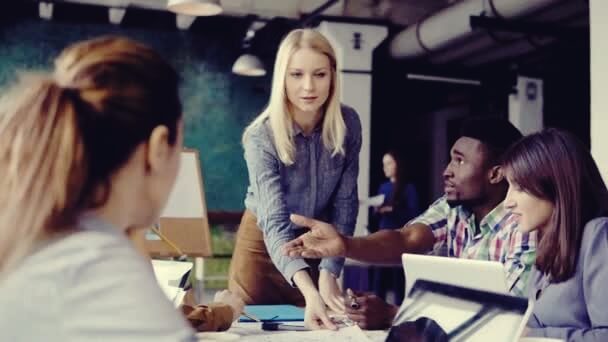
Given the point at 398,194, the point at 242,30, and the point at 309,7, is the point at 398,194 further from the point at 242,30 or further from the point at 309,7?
the point at 242,30

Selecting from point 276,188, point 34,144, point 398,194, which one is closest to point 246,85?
point 398,194

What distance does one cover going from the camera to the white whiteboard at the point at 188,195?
4.11 metres

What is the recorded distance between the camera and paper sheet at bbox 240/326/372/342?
63.9 inches

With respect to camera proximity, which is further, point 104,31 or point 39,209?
point 104,31

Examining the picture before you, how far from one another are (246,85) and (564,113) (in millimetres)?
4275

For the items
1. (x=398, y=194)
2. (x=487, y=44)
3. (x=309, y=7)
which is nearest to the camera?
(x=398, y=194)

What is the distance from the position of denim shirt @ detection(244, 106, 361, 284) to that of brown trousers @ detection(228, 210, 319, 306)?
4.6 inches

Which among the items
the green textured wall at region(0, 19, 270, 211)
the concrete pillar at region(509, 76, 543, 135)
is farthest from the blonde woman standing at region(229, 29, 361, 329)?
the concrete pillar at region(509, 76, 543, 135)

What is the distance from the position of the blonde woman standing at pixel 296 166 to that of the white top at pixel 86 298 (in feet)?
4.37

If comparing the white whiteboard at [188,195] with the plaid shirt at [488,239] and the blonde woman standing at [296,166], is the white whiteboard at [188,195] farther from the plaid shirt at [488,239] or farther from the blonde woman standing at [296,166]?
the plaid shirt at [488,239]

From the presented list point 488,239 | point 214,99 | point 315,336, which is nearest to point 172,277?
point 315,336

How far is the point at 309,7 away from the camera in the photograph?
8250mm

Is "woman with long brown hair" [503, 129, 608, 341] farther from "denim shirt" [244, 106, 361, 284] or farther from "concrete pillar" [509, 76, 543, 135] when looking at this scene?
"concrete pillar" [509, 76, 543, 135]

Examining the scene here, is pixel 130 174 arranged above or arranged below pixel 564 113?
below
